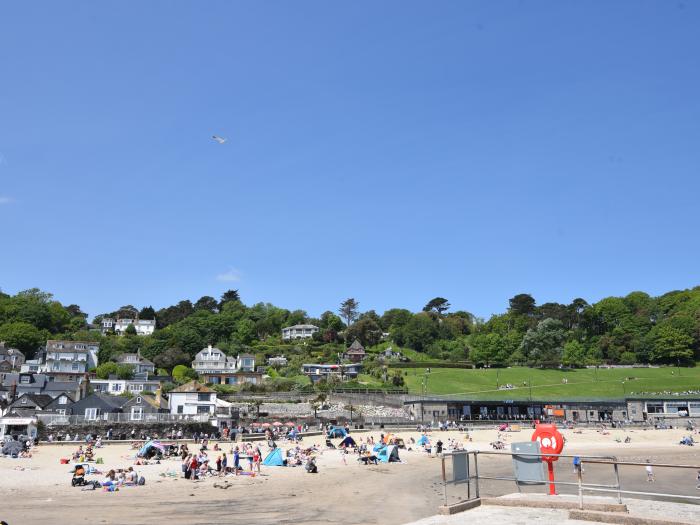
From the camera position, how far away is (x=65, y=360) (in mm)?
96312

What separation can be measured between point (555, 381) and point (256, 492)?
89.7m

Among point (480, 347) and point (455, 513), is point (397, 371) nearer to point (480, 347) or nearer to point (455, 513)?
point (480, 347)

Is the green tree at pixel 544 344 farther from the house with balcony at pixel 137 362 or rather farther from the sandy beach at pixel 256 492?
the sandy beach at pixel 256 492

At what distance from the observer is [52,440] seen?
48.2m

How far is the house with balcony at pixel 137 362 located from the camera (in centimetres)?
10238

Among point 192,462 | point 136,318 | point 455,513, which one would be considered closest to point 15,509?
point 192,462

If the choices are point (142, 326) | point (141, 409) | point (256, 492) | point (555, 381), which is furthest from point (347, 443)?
point (142, 326)

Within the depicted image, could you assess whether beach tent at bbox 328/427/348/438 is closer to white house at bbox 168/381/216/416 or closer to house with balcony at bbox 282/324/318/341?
white house at bbox 168/381/216/416

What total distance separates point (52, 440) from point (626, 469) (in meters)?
44.1

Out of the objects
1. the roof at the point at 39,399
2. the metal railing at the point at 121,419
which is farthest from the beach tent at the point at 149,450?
the roof at the point at 39,399

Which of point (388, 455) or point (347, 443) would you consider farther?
point (347, 443)

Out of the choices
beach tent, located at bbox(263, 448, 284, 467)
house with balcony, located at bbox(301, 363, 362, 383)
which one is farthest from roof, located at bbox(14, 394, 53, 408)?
house with balcony, located at bbox(301, 363, 362, 383)

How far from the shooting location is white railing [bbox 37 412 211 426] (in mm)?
51656

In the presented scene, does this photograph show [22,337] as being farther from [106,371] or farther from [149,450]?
[149,450]
